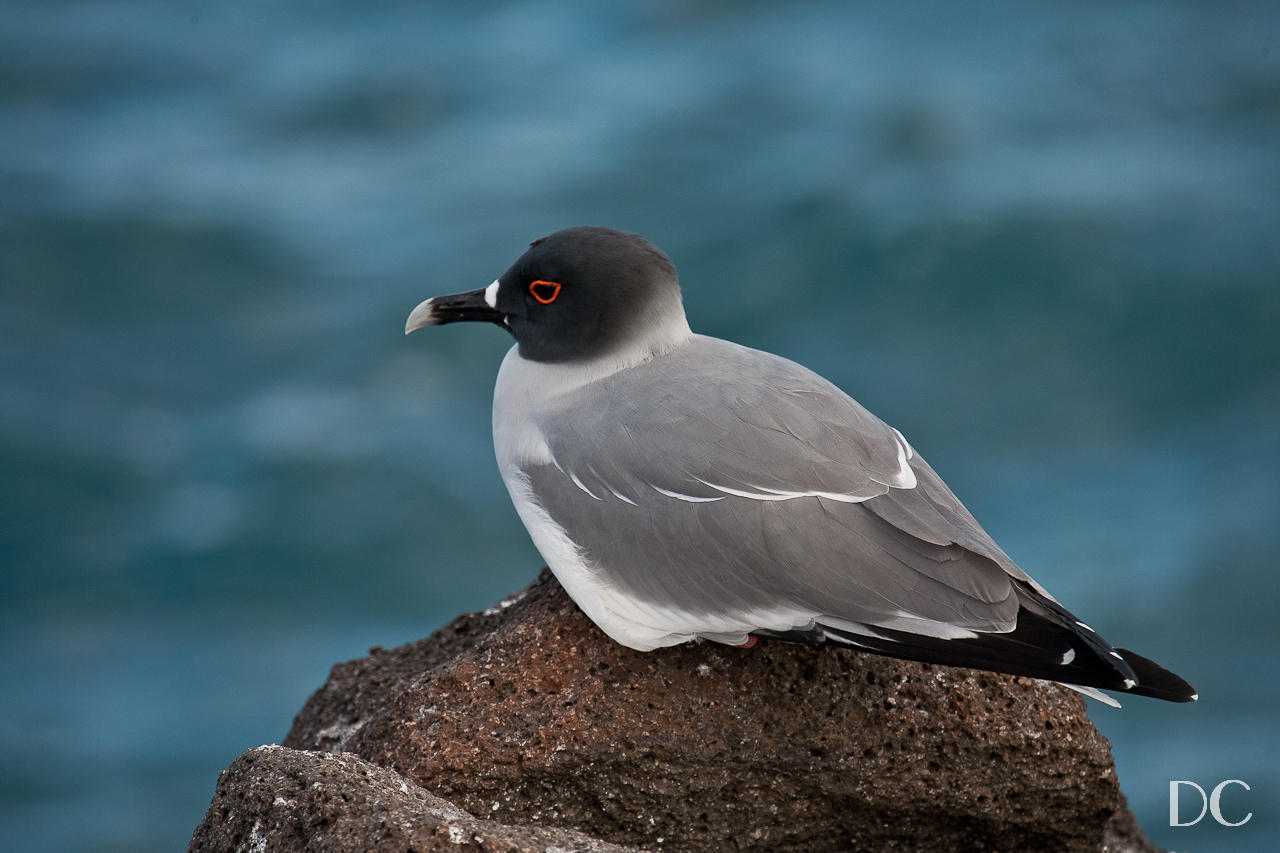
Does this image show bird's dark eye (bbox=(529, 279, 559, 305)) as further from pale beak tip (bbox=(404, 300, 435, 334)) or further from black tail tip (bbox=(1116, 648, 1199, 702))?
black tail tip (bbox=(1116, 648, 1199, 702))

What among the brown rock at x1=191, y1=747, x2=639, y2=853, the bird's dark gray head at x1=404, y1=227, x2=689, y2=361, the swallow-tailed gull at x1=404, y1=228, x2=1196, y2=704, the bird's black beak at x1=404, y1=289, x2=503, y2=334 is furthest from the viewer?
the bird's black beak at x1=404, y1=289, x2=503, y2=334

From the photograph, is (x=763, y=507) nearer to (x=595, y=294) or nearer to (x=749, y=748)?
(x=749, y=748)

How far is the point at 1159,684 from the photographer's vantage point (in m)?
3.95

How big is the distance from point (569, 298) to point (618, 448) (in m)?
0.76

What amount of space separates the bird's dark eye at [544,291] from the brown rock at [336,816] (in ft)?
6.28

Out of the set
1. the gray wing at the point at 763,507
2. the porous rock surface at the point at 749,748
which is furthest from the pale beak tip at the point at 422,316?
the porous rock surface at the point at 749,748

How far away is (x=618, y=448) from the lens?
174 inches

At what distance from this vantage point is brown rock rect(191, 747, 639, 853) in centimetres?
329

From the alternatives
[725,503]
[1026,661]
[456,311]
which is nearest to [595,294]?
[456,311]

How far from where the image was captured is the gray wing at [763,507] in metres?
4.05

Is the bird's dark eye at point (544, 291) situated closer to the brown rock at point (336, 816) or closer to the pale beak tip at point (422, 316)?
the pale beak tip at point (422, 316)

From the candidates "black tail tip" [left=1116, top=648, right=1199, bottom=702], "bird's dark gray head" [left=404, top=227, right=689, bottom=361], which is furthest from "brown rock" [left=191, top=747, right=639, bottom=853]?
"bird's dark gray head" [left=404, top=227, right=689, bottom=361]

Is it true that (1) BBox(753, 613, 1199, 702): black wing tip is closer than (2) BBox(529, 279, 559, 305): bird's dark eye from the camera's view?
Yes

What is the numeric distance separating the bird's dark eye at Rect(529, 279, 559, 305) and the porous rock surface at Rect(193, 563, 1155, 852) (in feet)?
3.99
